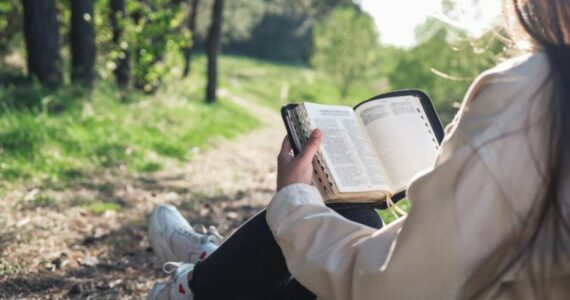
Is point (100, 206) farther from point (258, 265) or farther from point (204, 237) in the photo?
point (258, 265)

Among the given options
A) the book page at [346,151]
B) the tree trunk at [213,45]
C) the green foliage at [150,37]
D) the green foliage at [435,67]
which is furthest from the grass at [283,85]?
the book page at [346,151]

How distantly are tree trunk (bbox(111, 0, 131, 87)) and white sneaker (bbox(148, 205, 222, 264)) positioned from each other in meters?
7.33

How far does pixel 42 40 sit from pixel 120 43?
2245 mm

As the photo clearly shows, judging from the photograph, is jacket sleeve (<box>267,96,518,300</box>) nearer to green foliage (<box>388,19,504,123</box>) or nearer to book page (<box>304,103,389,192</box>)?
book page (<box>304,103,389,192</box>)

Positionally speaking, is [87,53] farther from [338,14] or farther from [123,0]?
[338,14]

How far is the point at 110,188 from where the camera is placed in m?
5.43

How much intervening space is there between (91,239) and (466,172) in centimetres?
335

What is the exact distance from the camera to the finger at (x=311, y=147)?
171 centimetres

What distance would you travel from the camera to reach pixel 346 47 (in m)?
28.9

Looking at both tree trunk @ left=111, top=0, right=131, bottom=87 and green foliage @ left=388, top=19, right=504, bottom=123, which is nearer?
tree trunk @ left=111, top=0, right=131, bottom=87

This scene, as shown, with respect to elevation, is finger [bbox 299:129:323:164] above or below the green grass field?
above

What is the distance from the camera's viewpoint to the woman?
1.21 metres

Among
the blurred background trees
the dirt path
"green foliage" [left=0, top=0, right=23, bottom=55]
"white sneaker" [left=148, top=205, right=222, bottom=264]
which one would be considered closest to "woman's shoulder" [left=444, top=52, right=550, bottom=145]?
the blurred background trees

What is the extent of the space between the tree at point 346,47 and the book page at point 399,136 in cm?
2693
